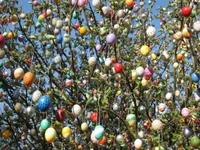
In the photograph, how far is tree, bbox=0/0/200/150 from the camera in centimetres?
338

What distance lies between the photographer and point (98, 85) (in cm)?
411

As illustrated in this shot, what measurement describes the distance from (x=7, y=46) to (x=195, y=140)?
257 cm

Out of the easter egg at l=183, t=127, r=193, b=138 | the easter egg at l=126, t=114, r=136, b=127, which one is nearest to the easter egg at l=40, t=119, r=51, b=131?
the easter egg at l=126, t=114, r=136, b=127

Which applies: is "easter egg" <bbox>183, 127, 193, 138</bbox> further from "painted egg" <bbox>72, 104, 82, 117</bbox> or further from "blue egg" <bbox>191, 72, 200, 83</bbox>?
"painted egg" <bbox>72, 104, 82, 117</bbox>

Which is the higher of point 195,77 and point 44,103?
point 195,77

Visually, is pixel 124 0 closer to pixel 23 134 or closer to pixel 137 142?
pixel 137 142

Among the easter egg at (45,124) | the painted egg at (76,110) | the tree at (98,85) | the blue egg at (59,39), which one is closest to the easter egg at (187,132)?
the tree at (98,85)

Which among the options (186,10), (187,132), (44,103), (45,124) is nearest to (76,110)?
(45,124)

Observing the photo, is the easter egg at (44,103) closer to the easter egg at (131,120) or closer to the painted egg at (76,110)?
the painted egg at (76,110)

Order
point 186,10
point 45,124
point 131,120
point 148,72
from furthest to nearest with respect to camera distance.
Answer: point 131,120 → point 148,72 → point 186,10 → point 45,124

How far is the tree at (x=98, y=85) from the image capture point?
133 inches

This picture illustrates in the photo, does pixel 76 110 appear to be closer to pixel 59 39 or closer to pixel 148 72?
pixel 148 72

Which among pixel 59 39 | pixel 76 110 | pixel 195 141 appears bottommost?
pixel 195 141

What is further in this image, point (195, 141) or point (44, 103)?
point (195, 141)
